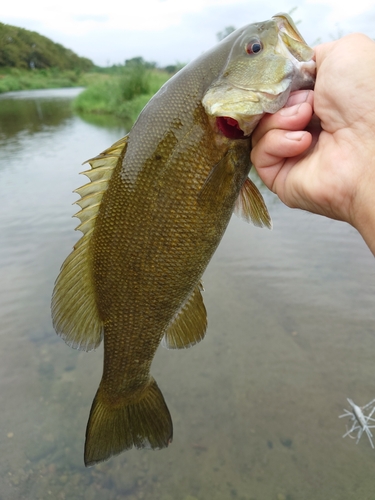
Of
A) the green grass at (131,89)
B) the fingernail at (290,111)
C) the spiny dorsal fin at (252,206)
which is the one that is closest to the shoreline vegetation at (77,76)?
the green grass at (131,89)

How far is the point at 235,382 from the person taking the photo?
11.6 ft

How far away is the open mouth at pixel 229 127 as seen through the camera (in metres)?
1.48

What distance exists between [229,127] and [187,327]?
1.05 m

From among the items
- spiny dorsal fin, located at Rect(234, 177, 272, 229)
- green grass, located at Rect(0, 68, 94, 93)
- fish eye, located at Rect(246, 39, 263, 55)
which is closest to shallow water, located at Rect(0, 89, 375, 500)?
spiny dorsal fin, located at Rect(234, 177, 272, 229)

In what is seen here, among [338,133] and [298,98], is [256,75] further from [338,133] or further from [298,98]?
[338,133]

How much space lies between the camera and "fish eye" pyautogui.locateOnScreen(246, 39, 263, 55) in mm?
1436

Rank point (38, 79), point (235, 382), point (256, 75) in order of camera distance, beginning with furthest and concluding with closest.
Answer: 1. point (38, 79)
2. point (235, 382)
3. point (256, 75)

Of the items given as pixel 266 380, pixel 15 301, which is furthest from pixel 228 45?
pixel 15 301

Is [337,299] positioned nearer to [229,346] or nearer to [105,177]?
[229,346]

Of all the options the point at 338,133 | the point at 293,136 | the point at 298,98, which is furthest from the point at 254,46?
the point at 338,133

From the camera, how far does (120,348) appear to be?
1.85m

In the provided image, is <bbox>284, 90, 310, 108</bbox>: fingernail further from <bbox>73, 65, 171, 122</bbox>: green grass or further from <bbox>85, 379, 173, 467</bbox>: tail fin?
<bbox>73, 65, 171, 122</bbox>: green grass

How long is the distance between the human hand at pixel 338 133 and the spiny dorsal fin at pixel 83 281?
67cm

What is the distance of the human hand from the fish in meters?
0.07
